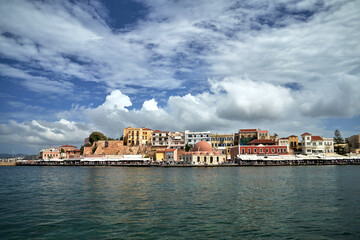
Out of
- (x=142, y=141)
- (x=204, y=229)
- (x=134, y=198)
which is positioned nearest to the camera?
(x=204, y=229)

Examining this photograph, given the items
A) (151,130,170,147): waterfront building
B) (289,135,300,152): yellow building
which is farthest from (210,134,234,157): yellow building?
(289,135,300,152): yellow building

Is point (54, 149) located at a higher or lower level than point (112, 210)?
higher

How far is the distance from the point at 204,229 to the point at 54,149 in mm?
103120

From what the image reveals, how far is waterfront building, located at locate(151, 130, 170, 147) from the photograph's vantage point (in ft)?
316

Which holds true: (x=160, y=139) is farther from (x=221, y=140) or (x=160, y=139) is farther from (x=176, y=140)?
(x=221, y=140)

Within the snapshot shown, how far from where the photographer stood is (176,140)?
319ft

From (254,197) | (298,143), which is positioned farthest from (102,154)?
(254,197)

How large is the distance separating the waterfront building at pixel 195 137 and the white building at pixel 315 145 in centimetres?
3116

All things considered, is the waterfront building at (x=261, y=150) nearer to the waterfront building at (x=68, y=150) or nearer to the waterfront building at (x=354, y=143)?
the waterfront building at (x=354, y=143)

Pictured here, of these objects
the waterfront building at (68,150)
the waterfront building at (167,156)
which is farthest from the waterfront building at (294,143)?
the waterfront building at (68,150)

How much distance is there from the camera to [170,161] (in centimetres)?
8319

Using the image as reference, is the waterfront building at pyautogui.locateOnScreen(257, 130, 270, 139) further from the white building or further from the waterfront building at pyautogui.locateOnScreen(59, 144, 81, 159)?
the waterfront building at pyautogui.locateOnScreen(59, 144, 81, 159)

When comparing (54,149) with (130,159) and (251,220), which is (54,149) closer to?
(130,159)

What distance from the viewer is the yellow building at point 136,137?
97750mm
